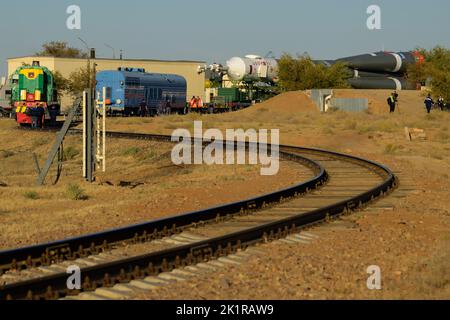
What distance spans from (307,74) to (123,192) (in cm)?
6877

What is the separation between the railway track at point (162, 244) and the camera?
9.20 m

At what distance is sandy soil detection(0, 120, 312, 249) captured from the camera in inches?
558

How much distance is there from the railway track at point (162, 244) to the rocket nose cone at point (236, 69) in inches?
2593

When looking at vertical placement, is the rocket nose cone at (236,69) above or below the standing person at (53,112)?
above

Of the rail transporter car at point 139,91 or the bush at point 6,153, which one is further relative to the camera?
the rail transporter car at point 139,91

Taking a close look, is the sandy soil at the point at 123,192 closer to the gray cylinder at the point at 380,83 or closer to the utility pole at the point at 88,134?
the utility pole at the point at 88,134

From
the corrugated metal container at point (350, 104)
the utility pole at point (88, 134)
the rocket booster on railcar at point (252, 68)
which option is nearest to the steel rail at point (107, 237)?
the utility pole at point (88, 134)

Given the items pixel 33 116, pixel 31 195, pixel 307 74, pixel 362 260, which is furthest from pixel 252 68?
pixel 362 260

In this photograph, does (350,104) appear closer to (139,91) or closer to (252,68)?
(139,91)

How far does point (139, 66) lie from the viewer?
360 feet

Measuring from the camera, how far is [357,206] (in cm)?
1620

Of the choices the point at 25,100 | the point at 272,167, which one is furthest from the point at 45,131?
the point at 272,167

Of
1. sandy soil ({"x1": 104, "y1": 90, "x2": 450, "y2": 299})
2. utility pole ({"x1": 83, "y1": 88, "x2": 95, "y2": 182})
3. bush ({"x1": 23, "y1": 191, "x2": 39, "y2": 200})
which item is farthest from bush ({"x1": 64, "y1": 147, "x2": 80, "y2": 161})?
sandy soil ({"x1": 104, "y1": 90, "x2": 450, "y2": 299})
